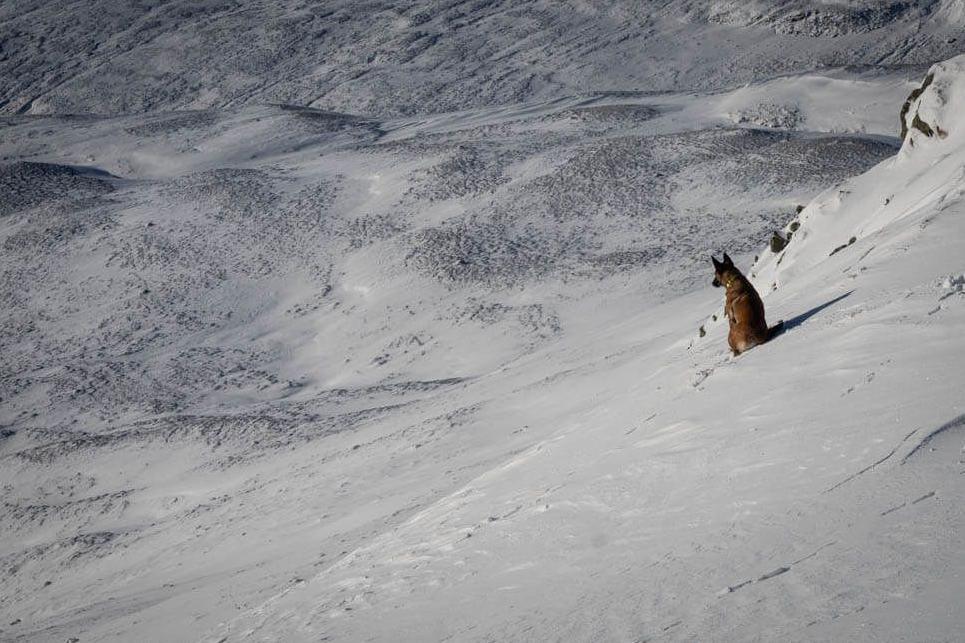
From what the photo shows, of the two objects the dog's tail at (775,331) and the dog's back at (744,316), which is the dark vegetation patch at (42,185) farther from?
the dog's tail at (775,331)

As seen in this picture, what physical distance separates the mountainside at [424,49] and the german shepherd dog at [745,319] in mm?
71667

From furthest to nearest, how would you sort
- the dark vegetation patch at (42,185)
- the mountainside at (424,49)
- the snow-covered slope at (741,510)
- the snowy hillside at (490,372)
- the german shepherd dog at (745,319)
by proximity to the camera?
1. the mountainside at (424,49)
2. the dark vegetation patch at (42,185)
3. the german shepherd dog at (745,319)
4. the snowy hillside at (490,372)
5. the snow-covered slope at (741,510)

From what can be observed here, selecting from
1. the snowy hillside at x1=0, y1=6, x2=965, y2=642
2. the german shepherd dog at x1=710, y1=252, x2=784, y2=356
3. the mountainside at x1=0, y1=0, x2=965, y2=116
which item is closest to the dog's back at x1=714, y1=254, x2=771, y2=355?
the german shepherd dog at x1=710, y1=252, x2=784, y2=356

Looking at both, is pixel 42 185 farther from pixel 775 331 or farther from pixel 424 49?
pixel 424 49

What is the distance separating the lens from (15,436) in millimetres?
26094

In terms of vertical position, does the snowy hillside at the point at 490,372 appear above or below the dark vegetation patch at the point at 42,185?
below

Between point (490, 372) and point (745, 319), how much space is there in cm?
1575

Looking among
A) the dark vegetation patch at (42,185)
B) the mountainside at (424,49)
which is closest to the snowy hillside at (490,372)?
the dark vegetation patch at (42,185)

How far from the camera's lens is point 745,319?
8.93 meters

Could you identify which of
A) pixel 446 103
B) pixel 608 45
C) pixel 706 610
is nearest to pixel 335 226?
pixel 706 610

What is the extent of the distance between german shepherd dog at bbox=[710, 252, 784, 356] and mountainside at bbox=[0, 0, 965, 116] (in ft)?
235

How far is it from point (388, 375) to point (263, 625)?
63.8 feet

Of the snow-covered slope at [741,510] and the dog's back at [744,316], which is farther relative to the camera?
the dog's back at [744,316]

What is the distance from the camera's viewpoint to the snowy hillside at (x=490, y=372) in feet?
16.0
